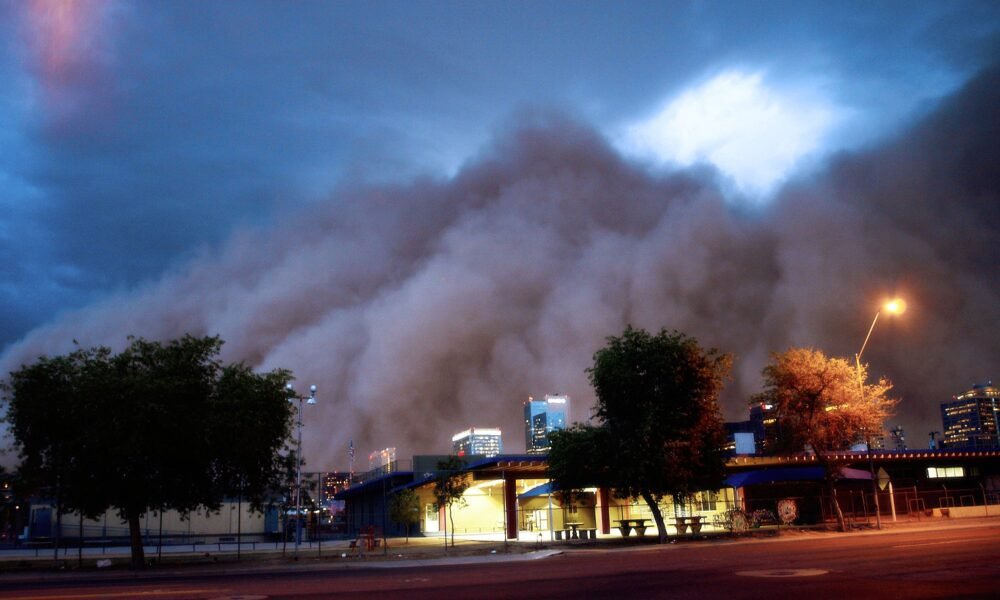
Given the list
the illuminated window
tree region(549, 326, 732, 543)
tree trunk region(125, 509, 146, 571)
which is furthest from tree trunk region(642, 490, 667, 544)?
the illuminated window

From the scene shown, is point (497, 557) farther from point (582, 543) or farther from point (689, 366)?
point (689, 366)

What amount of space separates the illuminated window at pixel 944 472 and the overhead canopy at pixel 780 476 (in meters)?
11.6

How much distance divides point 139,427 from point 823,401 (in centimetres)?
3725


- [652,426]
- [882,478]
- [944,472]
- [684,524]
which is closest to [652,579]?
[652,426]

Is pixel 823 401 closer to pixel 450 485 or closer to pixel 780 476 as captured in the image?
pixel 780 476

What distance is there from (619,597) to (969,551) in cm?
1487

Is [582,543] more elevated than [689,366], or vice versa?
[689,366]

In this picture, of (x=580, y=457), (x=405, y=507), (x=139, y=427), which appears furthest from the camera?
(x=405, y=507)

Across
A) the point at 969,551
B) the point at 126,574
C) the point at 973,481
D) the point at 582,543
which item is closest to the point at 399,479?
the point at 582,543

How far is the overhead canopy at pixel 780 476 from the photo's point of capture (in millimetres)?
55188

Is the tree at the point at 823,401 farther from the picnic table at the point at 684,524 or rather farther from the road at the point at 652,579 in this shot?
the road at the point at 652,579

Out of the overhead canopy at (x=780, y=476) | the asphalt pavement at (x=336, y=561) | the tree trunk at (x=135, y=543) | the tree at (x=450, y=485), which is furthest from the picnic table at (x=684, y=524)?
the tree trunk at (x=135, y=543)

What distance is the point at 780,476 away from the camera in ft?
182

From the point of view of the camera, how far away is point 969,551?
2508cm
